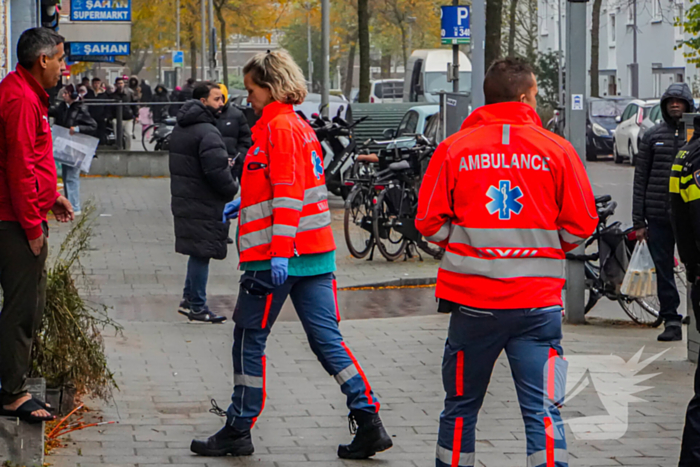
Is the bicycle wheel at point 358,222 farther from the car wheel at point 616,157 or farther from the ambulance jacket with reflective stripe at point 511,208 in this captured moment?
the car wheel at point 616,157

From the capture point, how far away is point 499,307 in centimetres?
403

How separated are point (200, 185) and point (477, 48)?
268 inches

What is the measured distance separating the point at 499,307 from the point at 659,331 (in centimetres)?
530

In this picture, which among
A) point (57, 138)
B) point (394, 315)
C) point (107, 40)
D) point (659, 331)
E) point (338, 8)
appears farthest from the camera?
point (338, 8)

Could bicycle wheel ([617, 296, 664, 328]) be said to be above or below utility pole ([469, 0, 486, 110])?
below

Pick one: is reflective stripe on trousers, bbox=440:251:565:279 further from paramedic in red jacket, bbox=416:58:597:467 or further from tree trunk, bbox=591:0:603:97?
→ tree trunk, bbox=591:0:603:97

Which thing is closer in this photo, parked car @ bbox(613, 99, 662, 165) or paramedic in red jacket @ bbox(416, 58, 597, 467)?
paramedic in red jacket @ bbox(416, 58, 597, 467)

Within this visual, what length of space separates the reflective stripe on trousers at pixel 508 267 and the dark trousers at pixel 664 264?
14.9 ft

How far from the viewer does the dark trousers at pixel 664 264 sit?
8.40 metres

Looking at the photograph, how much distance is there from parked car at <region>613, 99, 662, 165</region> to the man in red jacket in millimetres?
24149

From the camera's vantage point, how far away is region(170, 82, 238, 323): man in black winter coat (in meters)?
8.82

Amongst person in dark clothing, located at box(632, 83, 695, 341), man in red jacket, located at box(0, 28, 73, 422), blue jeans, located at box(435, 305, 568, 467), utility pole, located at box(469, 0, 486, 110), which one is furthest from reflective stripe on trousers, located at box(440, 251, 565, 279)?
utility pole, located at box(469, 0, 486, 110)

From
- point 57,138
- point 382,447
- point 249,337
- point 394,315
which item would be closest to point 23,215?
point 249,337

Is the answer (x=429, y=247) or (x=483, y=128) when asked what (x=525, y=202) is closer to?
(x=483, y=128)
